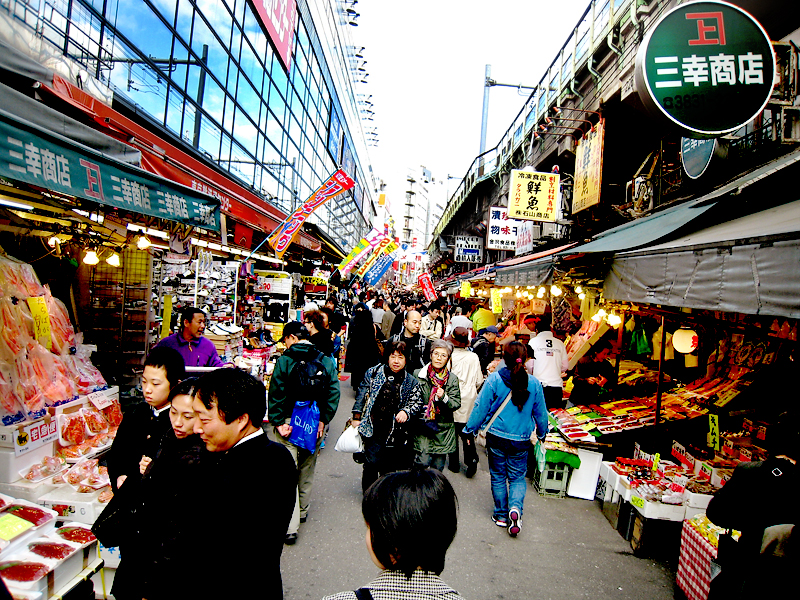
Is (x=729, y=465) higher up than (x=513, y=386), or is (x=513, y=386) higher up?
(x=513, y=386)

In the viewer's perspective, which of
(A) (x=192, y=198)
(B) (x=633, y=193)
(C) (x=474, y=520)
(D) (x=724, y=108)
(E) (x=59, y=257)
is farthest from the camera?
(B) (x=633, y=193)

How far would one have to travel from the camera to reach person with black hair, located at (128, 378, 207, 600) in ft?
6.22

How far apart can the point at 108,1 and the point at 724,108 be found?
9.42 metres

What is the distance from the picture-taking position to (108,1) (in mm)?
7480

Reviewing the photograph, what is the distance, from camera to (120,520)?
2164 mm

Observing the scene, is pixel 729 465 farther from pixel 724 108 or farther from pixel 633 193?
pixel 633 193

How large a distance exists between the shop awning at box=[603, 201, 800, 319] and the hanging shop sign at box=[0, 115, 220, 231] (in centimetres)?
432

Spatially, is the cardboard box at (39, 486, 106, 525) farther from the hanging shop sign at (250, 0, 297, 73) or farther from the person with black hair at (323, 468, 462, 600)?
the hanging shop sign at (250, 0, 297, 73)

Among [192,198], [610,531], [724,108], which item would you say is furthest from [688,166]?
[192,198]

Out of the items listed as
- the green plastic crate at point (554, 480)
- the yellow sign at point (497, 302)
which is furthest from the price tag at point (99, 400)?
the yellow sign at point (497, 302)

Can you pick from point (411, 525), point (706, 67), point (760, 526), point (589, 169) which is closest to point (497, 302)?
point (589, 169)

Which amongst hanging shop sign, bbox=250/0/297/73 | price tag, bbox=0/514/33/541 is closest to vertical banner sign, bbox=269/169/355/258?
price tag, bbox=0/514/33/541

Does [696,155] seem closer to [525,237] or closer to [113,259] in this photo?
[113,259]

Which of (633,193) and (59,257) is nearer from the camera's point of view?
(59,257)
